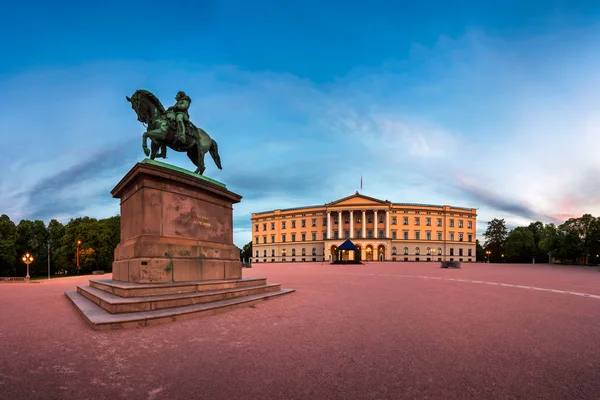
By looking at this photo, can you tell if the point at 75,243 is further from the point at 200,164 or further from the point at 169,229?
the point at 169,229

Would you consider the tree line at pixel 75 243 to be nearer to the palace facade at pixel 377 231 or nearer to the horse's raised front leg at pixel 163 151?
the palace facade at pixel 377 231

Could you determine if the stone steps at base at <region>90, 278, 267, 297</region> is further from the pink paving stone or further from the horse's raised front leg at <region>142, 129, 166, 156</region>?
the horse's raised front leg at <region>142, 129, 166, 156</region>

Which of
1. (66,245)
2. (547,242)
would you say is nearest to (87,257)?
(66,245)

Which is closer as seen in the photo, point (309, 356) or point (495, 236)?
point (309, 356)

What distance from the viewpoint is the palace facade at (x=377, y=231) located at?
80812 millimetres

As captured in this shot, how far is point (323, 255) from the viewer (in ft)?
279

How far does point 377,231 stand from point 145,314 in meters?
81.2

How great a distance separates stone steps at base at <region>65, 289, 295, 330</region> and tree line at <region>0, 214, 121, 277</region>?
45.2 m

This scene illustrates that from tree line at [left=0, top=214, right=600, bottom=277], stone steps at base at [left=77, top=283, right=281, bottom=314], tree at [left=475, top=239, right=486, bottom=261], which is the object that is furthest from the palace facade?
stone steps at base at [left=77, top=283, right=281, bottom=314]

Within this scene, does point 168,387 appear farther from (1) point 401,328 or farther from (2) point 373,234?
(2) point 373,234

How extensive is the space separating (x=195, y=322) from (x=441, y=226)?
9154 centimetres

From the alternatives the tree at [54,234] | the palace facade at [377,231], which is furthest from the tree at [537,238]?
the tree at [54,234]

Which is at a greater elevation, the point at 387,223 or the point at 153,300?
the point at 153,300

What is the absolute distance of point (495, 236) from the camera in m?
104
